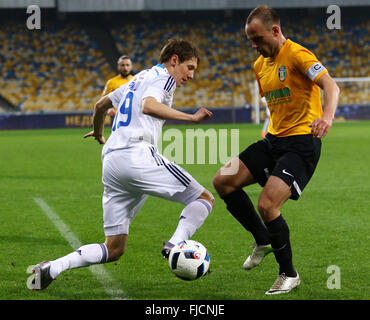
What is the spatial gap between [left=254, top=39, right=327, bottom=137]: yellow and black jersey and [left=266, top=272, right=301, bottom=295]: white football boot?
110 cm

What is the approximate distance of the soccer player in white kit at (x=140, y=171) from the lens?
4516 millimetres

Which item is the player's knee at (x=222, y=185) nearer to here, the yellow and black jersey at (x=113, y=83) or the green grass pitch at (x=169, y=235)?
the green grass pitch at (x=169, y=235)

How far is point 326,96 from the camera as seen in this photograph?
4.57 meters

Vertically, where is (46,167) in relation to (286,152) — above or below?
below

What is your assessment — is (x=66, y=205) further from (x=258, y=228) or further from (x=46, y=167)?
(x=46, y=167)

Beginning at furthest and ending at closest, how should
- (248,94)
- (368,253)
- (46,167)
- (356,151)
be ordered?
(248,94) → (356,151) → (46,167) → (368,253)

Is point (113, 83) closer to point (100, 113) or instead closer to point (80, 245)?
point (80, 245)

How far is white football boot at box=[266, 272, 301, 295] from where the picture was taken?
15.3 ft

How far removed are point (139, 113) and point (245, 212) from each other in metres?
1.41

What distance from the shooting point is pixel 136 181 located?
451 centimetres

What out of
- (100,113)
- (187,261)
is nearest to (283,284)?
(187,261)

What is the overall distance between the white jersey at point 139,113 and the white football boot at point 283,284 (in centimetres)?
131

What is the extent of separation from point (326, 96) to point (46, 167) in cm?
1097
